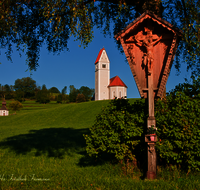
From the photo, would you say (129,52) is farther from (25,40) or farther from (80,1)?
(25,40)

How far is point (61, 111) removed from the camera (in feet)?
137

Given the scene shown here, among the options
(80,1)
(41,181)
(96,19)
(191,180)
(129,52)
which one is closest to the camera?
(191,180)

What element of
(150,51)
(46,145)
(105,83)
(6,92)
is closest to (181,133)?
(150,51)

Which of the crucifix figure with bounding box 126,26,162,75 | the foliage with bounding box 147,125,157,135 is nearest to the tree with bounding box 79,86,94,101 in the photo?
the crucifix figure with bounding box 126,26,162,75

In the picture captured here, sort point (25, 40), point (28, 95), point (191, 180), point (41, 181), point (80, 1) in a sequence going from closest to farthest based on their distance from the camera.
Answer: point (191, 180) → point (41, 181) → point (80, 1) → point (25, 40) → point (28, 95)

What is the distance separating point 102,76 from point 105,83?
307cm

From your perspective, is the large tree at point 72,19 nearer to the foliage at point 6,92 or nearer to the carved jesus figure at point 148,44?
the carved jesus figure at point 148,44

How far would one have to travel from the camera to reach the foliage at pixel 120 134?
15.8ft

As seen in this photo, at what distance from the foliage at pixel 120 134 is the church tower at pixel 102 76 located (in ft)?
222

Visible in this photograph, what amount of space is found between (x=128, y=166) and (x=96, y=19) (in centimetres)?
646

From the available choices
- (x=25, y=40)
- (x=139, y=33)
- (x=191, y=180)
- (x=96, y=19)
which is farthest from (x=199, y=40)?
(x=25, y=40)

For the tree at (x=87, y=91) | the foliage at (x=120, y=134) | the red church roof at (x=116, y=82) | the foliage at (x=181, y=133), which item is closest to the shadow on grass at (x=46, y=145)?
the foliage at (x=120, y=134)

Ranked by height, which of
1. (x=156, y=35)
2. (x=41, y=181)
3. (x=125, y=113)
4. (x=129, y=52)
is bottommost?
(x=41, y=181)

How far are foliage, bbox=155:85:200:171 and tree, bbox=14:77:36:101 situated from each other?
98.8 m
